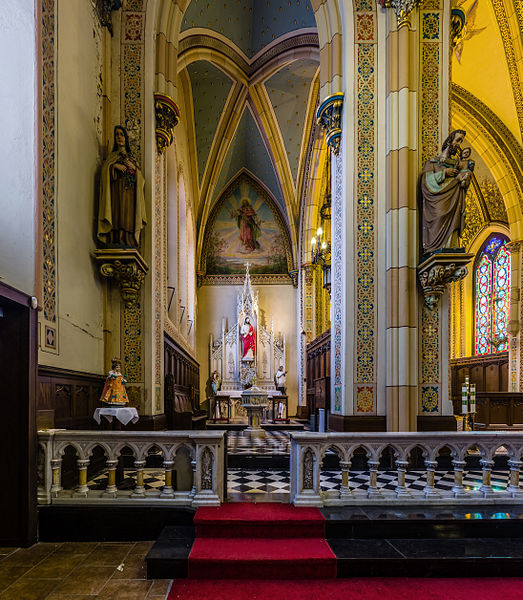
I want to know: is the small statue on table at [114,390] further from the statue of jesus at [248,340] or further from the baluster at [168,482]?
the statue of jesus at [248,340]

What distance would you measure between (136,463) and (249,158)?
569 inches

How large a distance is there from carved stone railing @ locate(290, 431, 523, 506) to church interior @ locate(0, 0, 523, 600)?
0.02 m

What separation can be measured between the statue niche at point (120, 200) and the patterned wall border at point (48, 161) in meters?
1.15

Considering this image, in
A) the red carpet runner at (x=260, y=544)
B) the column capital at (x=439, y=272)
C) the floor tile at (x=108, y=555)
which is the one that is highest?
the column capital at (x=439, y=272)

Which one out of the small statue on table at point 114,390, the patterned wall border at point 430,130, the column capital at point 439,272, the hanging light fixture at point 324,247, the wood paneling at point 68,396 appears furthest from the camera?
the hanging light fixture at point 324,247

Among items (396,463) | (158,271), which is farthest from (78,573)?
(158,271)

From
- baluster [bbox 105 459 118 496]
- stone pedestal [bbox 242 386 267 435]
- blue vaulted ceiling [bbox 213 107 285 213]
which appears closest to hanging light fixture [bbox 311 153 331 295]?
blue vaulted ceiling [bbox 213 107 285 213]

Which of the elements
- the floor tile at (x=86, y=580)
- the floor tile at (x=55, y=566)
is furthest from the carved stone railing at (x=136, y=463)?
the floor tile at (x=86, y=580)

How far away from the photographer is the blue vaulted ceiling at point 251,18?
1039 cm

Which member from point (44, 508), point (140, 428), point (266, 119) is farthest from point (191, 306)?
point (44, 508)

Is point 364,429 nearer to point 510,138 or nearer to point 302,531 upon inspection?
point 302,531

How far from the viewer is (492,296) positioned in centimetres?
1670

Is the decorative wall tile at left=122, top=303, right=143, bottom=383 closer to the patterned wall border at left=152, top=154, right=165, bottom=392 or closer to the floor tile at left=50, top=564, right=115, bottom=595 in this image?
the patterned wall border at left=152, top=154, right=165, bottom=392

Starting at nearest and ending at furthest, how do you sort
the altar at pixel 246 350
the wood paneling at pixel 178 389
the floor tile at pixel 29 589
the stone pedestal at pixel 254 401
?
the floor tile at pixel 29 589, the wood paneling at pixel 178 389, the stone pedestal at pixel 254 401, the altar at pixel 246 350
